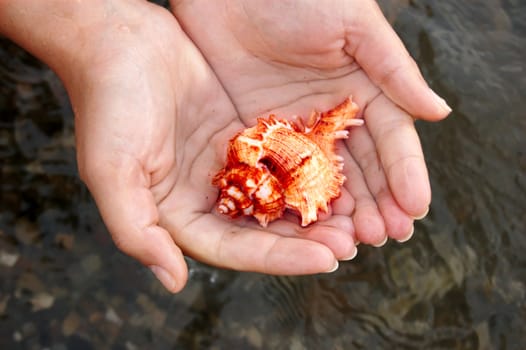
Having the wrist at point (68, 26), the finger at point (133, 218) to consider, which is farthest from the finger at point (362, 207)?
the wrist at point (68, 26)

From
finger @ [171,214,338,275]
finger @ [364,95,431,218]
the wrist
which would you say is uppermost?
the wrist

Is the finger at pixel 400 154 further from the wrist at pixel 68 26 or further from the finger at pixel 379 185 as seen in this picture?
the wrist at pixel 68 26

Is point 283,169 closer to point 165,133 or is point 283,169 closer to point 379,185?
point 379,185

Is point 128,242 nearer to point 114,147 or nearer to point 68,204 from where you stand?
point 114,147

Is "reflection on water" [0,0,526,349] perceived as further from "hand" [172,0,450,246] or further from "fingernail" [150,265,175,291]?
"fingernail" [150,265,175,291]

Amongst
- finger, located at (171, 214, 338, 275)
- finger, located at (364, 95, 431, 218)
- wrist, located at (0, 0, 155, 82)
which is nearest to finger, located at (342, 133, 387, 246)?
finger, located at (364, 95, 431, 218)

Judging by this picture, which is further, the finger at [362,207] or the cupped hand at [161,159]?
the finger at [362,207]

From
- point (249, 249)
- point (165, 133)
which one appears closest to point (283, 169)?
point (249, 249)
